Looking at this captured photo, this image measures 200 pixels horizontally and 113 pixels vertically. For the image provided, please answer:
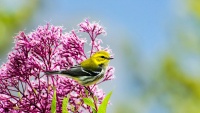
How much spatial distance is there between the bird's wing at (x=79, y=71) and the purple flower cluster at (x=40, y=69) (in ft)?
0.20

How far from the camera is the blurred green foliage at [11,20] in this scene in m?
19.9

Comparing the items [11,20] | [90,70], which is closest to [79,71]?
[90,70]

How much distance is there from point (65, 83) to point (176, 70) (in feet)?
44.8

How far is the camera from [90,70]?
4066 millimetres

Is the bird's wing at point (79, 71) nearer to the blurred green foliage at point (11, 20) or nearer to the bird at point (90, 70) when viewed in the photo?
the bird at point (90, 70)

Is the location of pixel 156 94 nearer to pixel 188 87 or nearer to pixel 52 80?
pixel 188 87

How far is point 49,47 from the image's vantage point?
383 cm

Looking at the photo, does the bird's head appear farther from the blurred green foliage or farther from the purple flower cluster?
the blurred green foliage

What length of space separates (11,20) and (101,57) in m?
17.1

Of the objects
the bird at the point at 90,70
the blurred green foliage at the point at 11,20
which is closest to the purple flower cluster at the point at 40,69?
the bird at the point at 90,70

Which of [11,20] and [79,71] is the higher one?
[11,20]

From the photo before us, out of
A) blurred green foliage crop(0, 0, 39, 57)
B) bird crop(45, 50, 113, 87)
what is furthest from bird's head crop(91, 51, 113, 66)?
blurred green foliage crop(0, 0, 39, 57)

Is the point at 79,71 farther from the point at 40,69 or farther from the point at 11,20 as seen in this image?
the point at 11,20

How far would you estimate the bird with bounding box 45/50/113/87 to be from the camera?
148 inches
